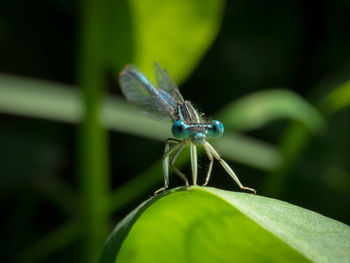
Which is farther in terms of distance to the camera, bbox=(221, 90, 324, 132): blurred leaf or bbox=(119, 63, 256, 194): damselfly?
bbox=(221, 90, 324, 132): blurred leaf

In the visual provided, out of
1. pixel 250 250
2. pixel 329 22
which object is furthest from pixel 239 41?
pixel 250 250

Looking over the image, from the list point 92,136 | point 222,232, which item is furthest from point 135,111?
point 222,232

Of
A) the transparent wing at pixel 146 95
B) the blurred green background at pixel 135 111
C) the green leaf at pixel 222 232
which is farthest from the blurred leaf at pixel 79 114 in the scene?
the green leaf at pixel 222 232

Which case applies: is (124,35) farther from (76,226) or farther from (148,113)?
(76,226)

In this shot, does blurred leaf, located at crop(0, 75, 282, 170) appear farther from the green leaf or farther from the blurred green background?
the green leaf

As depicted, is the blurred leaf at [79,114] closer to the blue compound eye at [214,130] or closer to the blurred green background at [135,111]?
the blurred green background at [135,111]

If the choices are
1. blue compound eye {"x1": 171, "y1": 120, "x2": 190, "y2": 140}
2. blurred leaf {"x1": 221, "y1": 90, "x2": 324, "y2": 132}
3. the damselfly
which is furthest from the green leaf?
blurred leaf {"x1": 221, "y1": 90, "x2": 324, "y2": 132}
